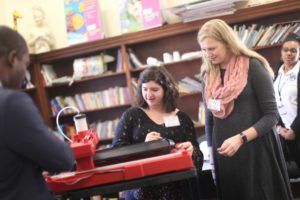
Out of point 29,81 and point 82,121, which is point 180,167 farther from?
point 29,81

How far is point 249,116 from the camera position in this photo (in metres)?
1.75

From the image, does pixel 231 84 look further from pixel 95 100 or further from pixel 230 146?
pixel 95 100

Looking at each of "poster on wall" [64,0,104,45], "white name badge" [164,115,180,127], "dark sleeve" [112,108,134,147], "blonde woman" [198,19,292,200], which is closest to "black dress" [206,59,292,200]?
"blonde woman" [198,19,292,200]

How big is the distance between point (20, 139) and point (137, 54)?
305 cm

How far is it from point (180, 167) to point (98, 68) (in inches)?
109

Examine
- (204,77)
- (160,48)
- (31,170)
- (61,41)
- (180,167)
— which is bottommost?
(180,167)

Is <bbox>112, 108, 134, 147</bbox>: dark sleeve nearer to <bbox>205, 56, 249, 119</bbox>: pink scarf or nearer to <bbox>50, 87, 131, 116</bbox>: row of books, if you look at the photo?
<bbox>205, 56, 249, 119</bbox>: pink scarf

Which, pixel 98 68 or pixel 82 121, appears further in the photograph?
pixel 98 68

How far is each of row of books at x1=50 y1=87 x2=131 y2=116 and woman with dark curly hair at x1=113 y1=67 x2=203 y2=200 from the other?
187cm

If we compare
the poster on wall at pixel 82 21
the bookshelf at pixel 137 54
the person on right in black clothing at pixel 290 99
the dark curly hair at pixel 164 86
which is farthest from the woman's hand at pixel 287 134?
the poster on wall at pixel 82 21

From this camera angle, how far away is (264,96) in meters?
1.71

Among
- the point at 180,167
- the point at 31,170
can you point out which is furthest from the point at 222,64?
the point at 31,170

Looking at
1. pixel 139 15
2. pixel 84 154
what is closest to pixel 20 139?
pixel 84 154

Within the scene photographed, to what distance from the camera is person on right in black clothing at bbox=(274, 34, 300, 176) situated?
276 cm
